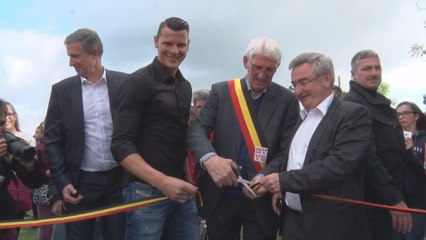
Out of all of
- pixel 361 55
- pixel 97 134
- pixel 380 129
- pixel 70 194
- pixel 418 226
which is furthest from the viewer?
pixel 418 226

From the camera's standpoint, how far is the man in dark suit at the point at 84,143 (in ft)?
13.0

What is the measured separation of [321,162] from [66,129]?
6.52ft

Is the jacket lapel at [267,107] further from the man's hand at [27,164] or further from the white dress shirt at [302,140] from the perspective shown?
the man's hand at [27,164]

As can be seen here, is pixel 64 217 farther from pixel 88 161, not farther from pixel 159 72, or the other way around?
pixel 159 72

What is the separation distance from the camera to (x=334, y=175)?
10.4 feet

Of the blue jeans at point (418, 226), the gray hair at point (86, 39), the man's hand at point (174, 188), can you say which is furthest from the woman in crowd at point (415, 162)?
the gray hair at point (86, 39)

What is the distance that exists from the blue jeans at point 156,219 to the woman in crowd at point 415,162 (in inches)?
105

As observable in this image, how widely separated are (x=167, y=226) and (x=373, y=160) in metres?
1.54

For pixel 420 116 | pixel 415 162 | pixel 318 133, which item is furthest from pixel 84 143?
pixel 420 116

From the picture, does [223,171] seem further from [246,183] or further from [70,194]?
[70,194]

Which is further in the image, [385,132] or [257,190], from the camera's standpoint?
[385,132]

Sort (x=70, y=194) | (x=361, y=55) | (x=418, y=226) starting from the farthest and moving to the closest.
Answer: (x=418, y=226)
(x=361, y=55)
(x=70, y=194)

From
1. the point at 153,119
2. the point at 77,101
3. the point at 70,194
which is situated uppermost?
the point at 77,101

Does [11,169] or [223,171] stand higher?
[223,171]
